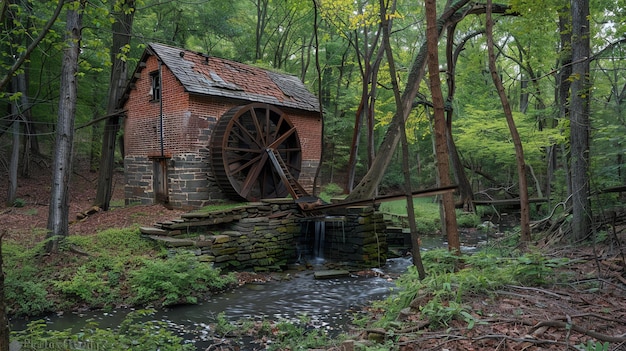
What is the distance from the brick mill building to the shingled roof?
39 mm

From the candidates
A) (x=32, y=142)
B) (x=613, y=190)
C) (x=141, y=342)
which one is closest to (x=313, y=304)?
(x=141, y=342)

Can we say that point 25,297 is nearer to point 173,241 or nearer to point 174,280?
point 174,280

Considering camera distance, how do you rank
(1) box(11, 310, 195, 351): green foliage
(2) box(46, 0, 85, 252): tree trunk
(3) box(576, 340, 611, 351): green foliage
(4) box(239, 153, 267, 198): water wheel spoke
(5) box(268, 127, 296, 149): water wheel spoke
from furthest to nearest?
(5) box(268, 127, 296, 149): water wheel spoke < (4) box(239, 153, 267, 198): water wheel spoke < (2) box(46, 0, 85, 252): tree trunk < (1) box(11, 310, 195, 351): green foliage < (3) box(576, 340, 611, 351): green foliage

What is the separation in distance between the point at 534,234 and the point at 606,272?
12.9 ft

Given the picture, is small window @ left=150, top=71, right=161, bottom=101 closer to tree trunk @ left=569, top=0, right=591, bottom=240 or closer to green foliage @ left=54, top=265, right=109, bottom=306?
green foliage @ left=54, top=265, right=109, bottom=306

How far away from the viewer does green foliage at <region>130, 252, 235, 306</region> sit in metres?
6.91

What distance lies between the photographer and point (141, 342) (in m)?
4.20

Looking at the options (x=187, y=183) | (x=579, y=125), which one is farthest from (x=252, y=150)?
(x=579, y=125)

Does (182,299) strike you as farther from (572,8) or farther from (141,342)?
(572,8)

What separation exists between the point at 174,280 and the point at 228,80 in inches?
308

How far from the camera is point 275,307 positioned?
22.7ft

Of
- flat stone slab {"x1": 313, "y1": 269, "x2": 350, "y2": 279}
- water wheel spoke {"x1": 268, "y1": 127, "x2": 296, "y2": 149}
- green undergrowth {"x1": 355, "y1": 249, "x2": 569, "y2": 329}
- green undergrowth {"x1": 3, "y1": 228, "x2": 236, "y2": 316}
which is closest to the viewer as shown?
green undergrowth {"x1": 355, "y1": 249, "x2": 569, "y2": 329}

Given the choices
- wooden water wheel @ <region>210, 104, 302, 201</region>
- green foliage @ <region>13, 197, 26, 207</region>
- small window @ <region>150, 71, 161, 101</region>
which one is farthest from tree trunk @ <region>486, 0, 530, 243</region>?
green foliage @ <region>13, 197, 26, 207</region>

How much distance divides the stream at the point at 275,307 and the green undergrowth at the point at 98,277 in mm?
283
